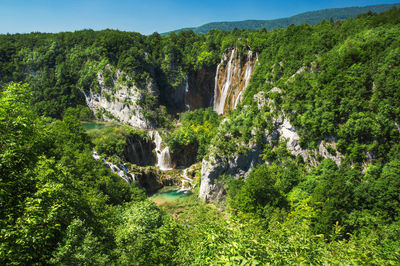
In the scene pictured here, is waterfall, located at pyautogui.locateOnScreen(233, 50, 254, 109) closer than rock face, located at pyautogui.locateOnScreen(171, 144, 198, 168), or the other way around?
rock face, located at pyautogui.locateOnScreen(171, 144, 198, 168)

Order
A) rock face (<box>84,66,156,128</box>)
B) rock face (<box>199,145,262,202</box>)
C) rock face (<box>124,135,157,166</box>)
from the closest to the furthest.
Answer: rock face (<box>199,145,262,202</box>)
rock face (<box>124,135,157,166</box>)
rock face (<box>84,66,156,128</box>)

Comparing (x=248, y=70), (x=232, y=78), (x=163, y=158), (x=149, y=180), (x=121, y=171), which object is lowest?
(x=149, y=180)

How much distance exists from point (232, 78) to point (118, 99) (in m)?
33.8

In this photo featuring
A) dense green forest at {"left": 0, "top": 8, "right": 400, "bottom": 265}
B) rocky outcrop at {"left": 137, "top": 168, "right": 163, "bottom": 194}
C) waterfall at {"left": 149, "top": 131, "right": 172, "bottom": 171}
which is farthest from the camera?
waterfall at {"left": 149, "top": 131, "right": 172, "bottom": 171}

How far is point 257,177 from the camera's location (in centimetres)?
2950

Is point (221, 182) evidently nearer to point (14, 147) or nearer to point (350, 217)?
point (350, 217)

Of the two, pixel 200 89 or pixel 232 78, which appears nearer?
pixel 232 78

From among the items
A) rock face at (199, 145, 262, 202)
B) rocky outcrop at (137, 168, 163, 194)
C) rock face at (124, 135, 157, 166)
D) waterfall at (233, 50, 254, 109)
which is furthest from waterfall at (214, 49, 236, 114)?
rock face at (199, 145, 262, 202)

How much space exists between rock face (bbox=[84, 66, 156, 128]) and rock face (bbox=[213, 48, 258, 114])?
789 inches

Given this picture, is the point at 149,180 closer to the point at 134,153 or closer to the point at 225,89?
the point at 134,153

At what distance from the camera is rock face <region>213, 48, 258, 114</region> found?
5704 centimetres

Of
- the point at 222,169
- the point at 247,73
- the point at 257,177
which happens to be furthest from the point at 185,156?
the point at 257,177

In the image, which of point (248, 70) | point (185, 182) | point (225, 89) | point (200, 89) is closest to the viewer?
point (185, 182)

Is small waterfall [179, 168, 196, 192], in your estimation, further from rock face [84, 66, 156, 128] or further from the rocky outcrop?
rock face [84, 66, 156, 128]
